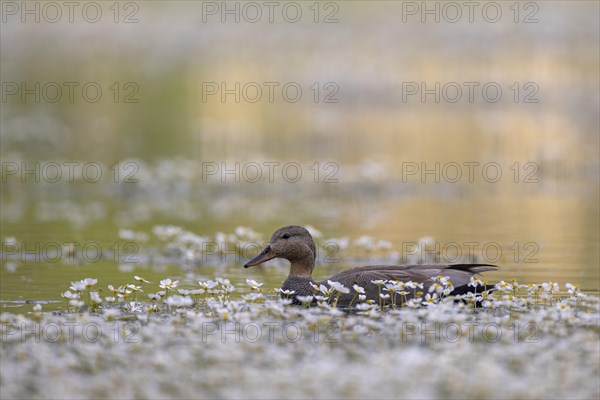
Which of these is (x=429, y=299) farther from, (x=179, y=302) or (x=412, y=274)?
(x=179, y=302)

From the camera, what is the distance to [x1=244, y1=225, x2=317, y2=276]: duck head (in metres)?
13.0

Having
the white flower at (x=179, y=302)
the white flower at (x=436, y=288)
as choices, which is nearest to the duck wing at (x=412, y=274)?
the white flower at (x=436, y=288)

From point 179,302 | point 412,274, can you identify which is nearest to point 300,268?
point 412,274

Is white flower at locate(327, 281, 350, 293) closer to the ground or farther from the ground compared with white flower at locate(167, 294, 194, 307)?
farther from the ground

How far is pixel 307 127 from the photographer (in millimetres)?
35312

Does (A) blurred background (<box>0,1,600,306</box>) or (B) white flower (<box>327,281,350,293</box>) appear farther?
(A) blurred background (<box>0,1,600,306</box>)

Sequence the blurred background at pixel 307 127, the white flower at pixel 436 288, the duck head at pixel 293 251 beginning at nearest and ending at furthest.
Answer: the white flower at pixel 436 288 → the duck head at pixel 293 251 → the blurred background at pixel 307 127

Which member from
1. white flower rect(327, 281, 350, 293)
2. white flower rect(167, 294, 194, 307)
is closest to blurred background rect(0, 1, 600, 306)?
white flower rect(167, 294, 194, 307)

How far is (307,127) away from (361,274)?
23251 millimetres

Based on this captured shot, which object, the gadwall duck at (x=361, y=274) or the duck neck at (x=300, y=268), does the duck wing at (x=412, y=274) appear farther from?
the duck neck at (x=300, y=268)

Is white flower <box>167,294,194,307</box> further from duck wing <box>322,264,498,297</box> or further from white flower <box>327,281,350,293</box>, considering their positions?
Result: duck wing <box>322,264,498,297</box>

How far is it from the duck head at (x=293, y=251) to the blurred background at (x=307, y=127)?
6.71 feet

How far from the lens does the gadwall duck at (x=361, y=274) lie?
474 inches

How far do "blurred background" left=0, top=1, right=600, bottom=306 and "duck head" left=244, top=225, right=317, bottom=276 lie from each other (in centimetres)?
205
